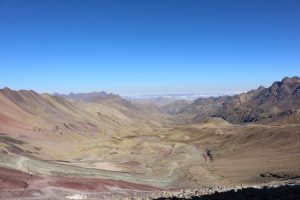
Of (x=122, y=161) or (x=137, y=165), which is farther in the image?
(x=122, y=161)

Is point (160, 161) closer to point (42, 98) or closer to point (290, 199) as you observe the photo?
point (290, 199)

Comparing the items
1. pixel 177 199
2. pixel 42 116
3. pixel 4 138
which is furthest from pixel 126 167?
pixel 42 116

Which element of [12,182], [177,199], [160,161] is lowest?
[160,161]

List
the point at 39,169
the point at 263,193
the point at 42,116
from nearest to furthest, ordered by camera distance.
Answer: the point at 263,193
the point at 39,169
the point at 42,116

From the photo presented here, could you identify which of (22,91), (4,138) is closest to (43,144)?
(4,138)

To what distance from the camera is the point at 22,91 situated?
18112 cm

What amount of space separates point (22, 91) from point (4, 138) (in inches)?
3437

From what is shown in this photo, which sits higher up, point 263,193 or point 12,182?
point 263,193

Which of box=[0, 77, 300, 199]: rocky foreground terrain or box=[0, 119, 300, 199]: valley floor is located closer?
box=[0, 77, 300, 199]: rocky foreground terrain

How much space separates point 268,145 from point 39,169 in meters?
62.6

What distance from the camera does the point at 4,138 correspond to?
318ft

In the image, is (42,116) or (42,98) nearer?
(42,116)

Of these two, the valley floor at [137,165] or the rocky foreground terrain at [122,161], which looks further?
the valley floor at [137,165]

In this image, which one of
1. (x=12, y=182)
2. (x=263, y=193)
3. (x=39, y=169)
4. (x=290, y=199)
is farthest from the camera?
(x=39, y=169)
